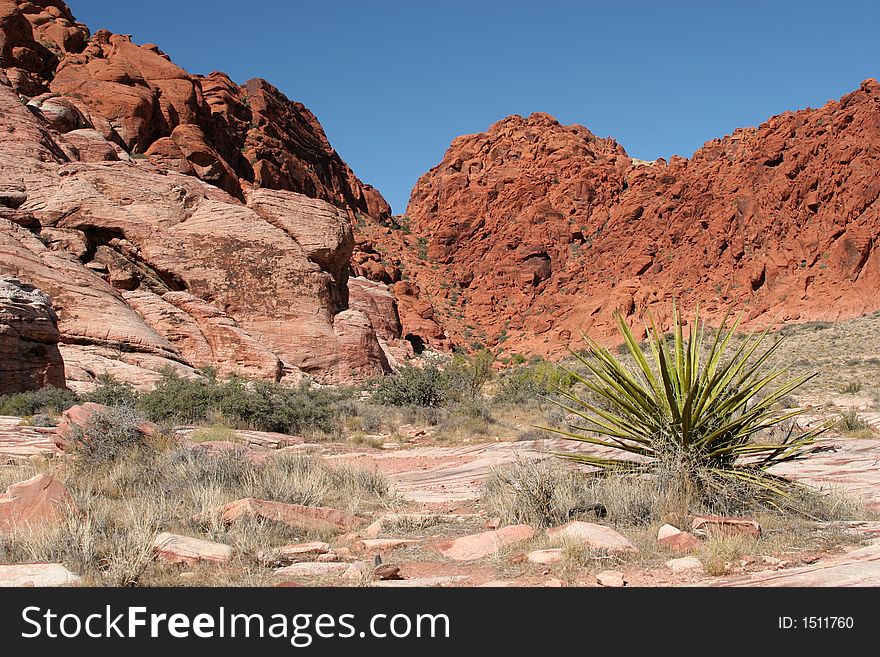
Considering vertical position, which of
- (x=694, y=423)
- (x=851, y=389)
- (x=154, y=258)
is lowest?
(x=694, y=423)

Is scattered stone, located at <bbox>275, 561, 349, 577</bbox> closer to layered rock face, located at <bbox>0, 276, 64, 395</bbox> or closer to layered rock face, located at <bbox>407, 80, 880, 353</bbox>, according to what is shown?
layered rock face, located at <bbox>0, 276, 64, 395</bbox>

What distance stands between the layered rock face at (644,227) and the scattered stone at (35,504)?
147 ft

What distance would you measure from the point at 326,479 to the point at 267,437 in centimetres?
536

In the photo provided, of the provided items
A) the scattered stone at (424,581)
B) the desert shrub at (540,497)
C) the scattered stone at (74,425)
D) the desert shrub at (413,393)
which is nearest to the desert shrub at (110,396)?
the scattered stone at (74,425)

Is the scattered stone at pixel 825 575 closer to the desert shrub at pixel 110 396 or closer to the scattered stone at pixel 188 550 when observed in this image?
the scattered stone at pixel 188 550

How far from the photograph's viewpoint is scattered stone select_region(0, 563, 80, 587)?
3.42 metres

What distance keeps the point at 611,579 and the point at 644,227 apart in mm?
56380

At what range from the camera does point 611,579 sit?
352cm

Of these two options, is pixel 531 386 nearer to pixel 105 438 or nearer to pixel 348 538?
pixel 105 438

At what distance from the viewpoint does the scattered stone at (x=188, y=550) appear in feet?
13.0

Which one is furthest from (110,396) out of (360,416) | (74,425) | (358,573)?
(358,573)

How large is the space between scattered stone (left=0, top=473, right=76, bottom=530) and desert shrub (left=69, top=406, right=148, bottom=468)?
2276 millimetres

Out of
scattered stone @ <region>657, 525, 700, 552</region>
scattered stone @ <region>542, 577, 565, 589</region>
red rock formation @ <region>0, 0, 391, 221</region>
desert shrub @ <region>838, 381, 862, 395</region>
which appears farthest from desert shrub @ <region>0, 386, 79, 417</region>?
red rock formation @ <region>0, 0, 391, 221</region>
